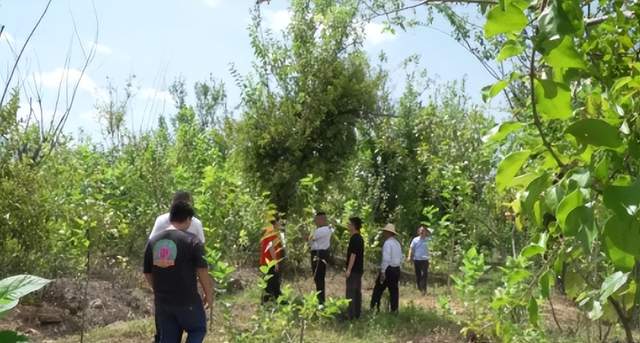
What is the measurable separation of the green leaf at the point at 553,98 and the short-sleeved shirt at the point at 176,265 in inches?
190

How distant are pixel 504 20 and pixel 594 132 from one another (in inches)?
7.3

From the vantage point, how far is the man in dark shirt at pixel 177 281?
18.5 ft

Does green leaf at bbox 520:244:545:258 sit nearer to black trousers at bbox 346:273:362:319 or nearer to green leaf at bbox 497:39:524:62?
green leaf at bbox 497:39:524:62

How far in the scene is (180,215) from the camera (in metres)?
5.88

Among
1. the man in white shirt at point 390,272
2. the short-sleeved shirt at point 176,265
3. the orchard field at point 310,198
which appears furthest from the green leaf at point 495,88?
the man in white shirt at point 390,272

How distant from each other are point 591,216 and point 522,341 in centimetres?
637

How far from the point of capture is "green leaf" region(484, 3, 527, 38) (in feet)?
2.99

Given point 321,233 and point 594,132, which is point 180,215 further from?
point 594,132

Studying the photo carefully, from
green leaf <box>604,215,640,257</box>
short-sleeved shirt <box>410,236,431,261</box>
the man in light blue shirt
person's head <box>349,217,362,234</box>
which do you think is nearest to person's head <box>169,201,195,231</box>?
person's head <box>349,217,362,234</box>

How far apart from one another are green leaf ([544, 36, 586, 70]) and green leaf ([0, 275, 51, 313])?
660 mm

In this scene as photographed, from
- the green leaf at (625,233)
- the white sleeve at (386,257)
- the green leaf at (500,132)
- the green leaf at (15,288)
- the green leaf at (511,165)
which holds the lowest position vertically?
the green leaf at (15,288)

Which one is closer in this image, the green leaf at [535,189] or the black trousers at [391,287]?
the green leaf at [535,189]

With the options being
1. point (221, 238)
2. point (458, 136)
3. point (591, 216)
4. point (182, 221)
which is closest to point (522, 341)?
point (182, 221)

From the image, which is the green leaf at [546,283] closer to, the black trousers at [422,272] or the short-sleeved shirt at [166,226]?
the short-sleeved shirt at [166,226]
